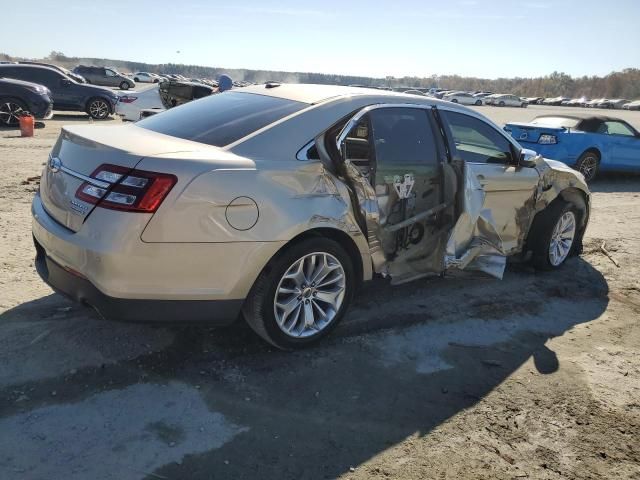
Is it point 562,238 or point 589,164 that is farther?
point 589,164

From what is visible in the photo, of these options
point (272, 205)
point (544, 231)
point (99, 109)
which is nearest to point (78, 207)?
point (272, 205)

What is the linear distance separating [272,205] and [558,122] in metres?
10.2

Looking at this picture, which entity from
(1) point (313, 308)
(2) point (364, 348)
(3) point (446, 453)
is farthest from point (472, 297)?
(3) point (446, 453)

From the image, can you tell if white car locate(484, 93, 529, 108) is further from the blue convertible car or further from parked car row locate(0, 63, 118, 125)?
the blue convertible car

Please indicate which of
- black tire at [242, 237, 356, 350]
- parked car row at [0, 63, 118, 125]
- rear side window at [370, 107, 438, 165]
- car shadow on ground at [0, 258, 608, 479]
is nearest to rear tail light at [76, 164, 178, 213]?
black tire at [242, 237, 356, 350]

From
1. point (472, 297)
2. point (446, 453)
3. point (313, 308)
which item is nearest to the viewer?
point (446, 453)

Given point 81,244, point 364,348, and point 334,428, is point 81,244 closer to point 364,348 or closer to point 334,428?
point 334,428

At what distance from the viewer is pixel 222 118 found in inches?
146

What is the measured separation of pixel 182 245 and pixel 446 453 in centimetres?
176

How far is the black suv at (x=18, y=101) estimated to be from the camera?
13875mm

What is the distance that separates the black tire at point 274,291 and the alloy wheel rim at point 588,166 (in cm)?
949

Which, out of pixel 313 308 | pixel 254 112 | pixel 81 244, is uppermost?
pixel 254 112

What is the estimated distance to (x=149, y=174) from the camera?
286 centimetres

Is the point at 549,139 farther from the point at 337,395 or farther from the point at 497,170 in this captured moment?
the point at 337,395
